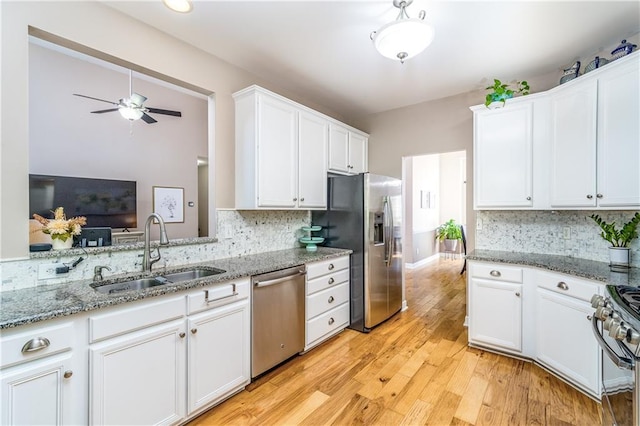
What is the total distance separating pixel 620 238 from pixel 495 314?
1148 mm

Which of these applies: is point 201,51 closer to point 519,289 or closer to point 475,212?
point 475,212

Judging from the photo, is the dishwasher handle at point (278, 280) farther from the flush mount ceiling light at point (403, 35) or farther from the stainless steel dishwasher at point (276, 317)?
the flush mount ceiling light at point (403, 35)

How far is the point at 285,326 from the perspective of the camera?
242 cm

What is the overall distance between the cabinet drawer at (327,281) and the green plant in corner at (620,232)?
2326 mm

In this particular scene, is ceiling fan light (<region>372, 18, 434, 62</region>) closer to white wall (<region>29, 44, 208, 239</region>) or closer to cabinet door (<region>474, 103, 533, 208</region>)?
cabinet door (<region>474, 103, 533, 208</region>)

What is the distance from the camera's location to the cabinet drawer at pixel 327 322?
2719mm

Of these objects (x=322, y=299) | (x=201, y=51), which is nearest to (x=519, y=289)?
(x=322, y=299)

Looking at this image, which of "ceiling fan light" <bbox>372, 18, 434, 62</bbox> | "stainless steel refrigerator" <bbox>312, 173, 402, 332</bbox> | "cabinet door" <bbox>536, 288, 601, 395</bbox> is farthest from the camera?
"stainless steel refrigerator" <bbox>312, 173, 402, 332</bbox>

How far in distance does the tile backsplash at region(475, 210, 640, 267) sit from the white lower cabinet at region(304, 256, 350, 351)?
1.66m

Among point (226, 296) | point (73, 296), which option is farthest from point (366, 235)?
point (73, 296)

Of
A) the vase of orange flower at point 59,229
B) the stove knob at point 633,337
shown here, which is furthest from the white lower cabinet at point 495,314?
the vase of orange flower at point 59,229

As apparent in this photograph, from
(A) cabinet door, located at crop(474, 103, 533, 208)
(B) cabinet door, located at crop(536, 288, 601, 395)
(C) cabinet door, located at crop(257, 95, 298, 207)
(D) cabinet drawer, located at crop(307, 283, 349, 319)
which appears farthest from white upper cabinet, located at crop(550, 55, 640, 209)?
(C) cabinet door, located at crop(257, 95, 298, 207)

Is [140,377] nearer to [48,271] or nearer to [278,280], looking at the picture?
[48,271]

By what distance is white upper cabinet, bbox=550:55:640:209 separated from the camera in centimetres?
203
